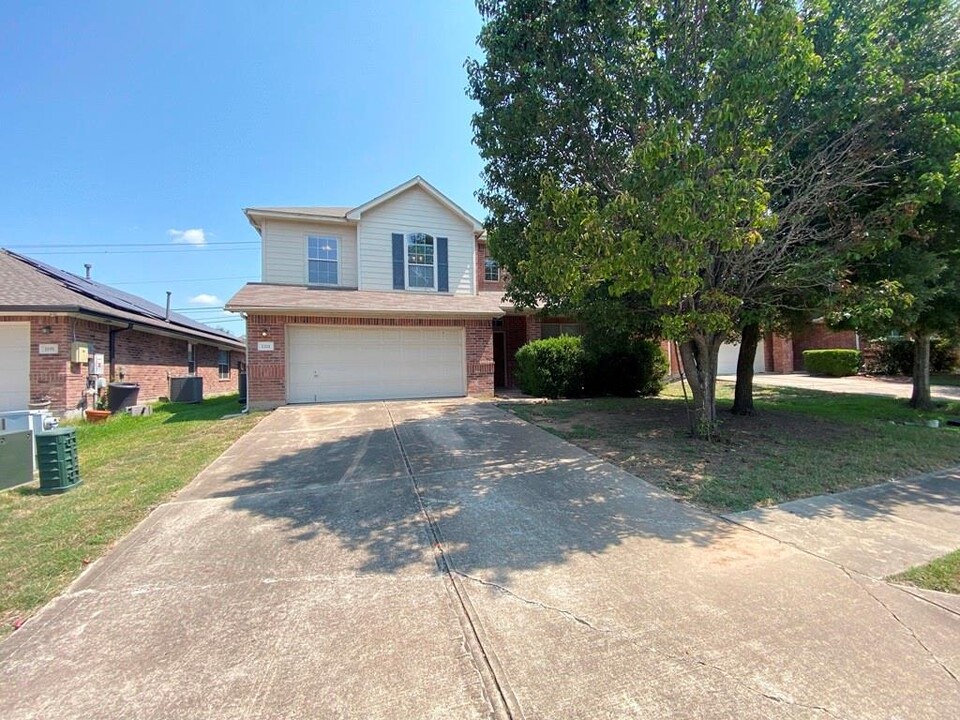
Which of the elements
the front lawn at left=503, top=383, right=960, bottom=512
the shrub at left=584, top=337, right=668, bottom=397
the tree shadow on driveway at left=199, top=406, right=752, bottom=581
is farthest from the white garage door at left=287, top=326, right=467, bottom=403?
the tree shadow on driveway at left=199, top=406, right=752, bottom=581

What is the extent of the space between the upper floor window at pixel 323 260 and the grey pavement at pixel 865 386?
12.9 meters

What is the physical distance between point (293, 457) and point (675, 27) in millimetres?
7762

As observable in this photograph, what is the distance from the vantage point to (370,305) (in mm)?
12656

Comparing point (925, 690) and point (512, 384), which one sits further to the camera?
point (512, 384)

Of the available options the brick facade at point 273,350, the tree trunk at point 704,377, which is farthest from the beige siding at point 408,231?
the tree trunk at point 704,377

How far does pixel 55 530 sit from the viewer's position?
4234 mm

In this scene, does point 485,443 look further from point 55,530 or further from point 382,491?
point 55,530

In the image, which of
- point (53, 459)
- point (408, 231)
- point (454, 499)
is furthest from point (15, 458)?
point (408, 231)

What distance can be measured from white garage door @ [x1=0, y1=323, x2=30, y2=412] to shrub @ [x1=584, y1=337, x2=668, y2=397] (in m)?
14.4

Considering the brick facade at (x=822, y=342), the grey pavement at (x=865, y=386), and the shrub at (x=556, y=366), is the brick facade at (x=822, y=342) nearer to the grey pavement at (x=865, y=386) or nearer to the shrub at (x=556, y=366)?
the grey pavement at (x=865, y=386)

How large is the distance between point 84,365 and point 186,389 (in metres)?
3.81

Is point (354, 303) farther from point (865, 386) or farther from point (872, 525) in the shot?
point (865, 386)

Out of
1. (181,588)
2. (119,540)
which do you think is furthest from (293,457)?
(181,588)

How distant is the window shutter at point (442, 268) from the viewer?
14.7 m
